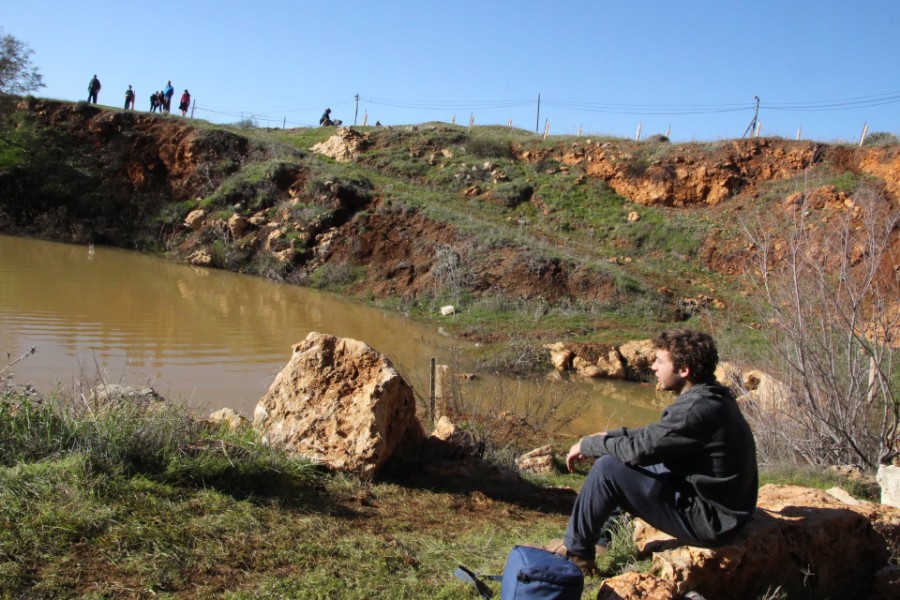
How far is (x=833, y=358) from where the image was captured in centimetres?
762

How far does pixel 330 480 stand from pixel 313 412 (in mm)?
722

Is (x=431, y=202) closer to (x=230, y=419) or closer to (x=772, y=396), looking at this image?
(x=772, y=396)

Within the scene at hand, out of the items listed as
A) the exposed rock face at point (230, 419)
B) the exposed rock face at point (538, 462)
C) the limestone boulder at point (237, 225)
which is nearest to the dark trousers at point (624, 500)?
the exposed rock face at point (230, 419)

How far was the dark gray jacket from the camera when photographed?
3252 millimetres

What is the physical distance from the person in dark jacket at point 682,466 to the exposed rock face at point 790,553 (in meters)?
0.13

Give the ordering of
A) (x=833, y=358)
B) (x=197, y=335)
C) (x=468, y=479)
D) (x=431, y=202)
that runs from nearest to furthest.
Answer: (x=468, y=479)
(x=833, y=358)
(x=197, y=335)
(x=431, y=202)

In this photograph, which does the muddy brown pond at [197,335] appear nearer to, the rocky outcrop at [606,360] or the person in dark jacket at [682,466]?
the rocky outcrop at [606,360]

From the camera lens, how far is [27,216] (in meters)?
29.1

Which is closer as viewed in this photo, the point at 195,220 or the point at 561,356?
the point at 561,356

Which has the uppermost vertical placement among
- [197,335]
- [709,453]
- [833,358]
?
[833,358]

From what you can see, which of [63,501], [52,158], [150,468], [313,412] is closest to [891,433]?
[313,412]

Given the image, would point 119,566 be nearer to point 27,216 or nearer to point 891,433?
point 891,433

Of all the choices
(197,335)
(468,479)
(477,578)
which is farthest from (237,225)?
(477,578)

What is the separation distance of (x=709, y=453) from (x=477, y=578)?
132 cm
